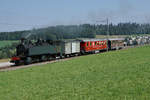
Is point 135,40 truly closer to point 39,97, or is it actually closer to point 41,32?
point 41,32

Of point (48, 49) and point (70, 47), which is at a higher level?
point (48, 49)

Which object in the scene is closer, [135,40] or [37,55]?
[37,55]

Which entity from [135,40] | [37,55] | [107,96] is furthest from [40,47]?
[135,40]

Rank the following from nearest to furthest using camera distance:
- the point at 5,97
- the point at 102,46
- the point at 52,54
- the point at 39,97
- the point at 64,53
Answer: the point at 39,97 < the point at 5,97 < the point at 52,54 < the point at 64,53 < the point at 102,46

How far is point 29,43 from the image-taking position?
31422mm

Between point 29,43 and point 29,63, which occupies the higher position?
point 29,43

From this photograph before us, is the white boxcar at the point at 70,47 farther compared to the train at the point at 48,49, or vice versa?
the white boxcar at the point at 70,47

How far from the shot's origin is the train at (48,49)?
30484 millimetres

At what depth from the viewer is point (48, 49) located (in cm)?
3397

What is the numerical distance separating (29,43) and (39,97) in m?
22.6

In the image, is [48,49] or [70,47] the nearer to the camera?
[48,49]

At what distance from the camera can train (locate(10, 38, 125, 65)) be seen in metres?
30.5

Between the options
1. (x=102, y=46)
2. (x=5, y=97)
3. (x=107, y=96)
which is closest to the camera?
(x=107, y=96)

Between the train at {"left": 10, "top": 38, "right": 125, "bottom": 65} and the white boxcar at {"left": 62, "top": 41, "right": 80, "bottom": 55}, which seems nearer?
the train at {"left": 10, "top": 38, "right": 125, "bottom": 65}
